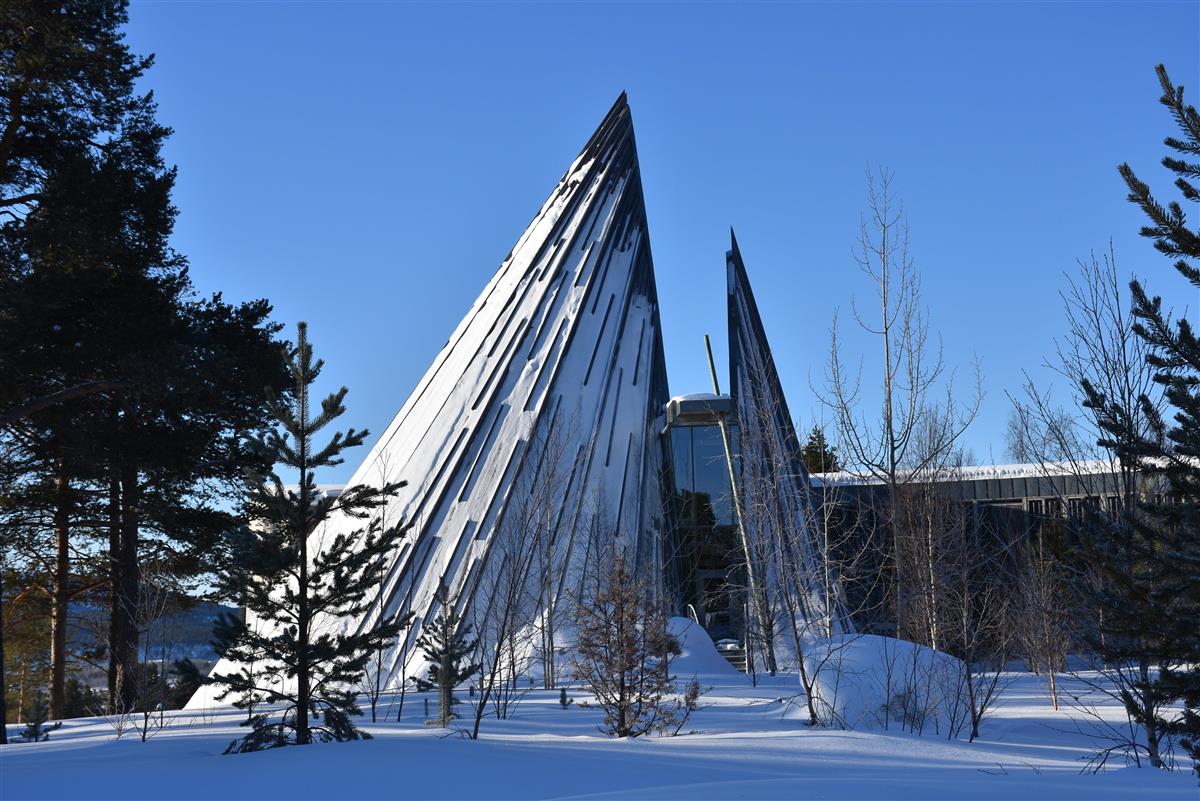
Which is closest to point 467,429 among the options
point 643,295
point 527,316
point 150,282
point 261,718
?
point 527,316

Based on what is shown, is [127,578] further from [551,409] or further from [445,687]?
[445,687]

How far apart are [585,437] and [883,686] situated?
36.3 ft

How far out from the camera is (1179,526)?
7.44m

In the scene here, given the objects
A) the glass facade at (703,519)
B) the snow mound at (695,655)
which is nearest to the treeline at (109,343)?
the snow mound at (695,655)

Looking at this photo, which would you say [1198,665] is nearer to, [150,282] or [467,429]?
[150,282]

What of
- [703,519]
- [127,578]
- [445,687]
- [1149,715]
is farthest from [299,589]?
[703,519]

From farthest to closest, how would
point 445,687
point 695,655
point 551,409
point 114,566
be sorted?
point 551,409 < point 695,655 < point 114,566 < point 445,687

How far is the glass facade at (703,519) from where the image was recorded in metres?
23.7

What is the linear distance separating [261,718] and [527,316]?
15.0m

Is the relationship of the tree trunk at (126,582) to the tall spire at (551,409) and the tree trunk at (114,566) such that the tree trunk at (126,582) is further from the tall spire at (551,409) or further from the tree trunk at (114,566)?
the tall spire at (551,409)

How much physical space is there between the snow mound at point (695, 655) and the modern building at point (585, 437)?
632 millimetres

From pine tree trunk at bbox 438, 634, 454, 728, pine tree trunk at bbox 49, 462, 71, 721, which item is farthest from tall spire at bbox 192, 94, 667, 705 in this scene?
pine tree trunk at bbox 49, 462, 71, 721

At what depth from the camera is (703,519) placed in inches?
973

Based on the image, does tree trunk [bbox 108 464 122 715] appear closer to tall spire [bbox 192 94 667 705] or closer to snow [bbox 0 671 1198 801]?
tall spire [bbox 192 94 667 705]
